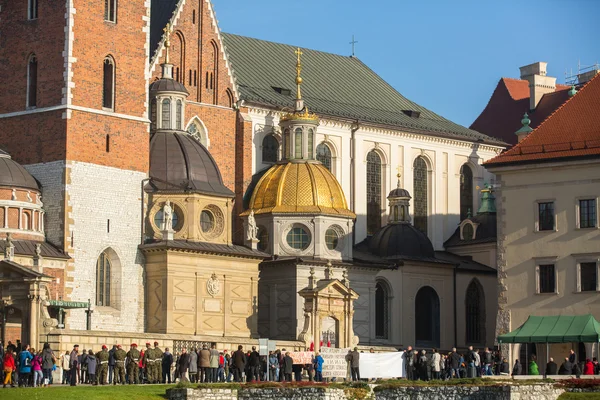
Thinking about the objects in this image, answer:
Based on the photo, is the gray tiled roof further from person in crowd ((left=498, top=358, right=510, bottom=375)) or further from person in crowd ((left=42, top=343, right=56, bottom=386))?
person in crowd ((left=42, top=343, right=56, bottom=386))

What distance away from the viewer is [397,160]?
9244 cm

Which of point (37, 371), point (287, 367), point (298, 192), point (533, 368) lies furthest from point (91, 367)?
point (298, 192)

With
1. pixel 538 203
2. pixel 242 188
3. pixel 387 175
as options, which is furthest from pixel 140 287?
pixel 387 175

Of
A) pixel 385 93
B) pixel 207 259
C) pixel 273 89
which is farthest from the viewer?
pixel 385 93

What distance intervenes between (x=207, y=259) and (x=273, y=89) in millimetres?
16567

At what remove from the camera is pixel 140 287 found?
71938mm

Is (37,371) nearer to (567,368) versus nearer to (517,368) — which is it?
(567,368)

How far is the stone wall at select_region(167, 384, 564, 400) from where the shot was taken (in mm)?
50469

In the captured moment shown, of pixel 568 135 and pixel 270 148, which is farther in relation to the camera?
pixel 270 148

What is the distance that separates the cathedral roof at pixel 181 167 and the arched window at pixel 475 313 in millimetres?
19202

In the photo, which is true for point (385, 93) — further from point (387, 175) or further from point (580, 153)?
point (580, 153)

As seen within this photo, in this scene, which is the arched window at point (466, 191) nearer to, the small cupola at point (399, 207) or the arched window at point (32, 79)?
the small cupola at point (399, 207)

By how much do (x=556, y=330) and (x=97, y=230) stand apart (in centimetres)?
1985

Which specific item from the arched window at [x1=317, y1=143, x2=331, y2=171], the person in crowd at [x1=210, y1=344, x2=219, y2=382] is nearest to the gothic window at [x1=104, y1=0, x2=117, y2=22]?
the arched window at [x1=317, y1=143, x2=331, y2=171]
